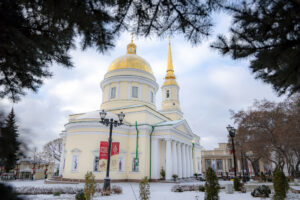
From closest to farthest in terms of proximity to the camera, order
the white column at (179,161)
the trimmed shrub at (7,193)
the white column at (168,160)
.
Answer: the trimmed shrub at (7,193)
the white column at (168,160)
the white column at (179,161)

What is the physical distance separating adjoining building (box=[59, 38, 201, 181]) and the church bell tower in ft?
18.4

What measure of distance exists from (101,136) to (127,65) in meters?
13.1

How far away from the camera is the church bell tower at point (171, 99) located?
38.1m

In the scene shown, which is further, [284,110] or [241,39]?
[284,110]

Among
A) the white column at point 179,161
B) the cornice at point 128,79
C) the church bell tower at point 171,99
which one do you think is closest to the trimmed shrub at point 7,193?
the white column at point 179,161

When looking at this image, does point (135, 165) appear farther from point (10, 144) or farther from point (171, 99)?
point (10, 144)

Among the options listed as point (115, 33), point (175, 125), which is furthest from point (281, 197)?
point (175, 125)

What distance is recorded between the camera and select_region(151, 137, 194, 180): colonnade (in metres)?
24.7

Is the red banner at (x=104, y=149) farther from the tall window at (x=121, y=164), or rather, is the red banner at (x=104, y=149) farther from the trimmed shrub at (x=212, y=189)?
the trimmed shrub at (x=212, y=189)

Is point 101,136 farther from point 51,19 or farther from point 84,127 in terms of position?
point 51,19

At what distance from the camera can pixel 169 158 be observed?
24812 mm

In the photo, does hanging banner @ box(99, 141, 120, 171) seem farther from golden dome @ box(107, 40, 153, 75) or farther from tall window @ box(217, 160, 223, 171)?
tall window @ box(217, 160, 223, 171)

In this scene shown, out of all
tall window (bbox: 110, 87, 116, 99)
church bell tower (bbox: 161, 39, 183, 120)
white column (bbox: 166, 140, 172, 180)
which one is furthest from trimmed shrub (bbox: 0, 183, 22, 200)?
church bell tower (bbox: 161, 39, 183, 120)

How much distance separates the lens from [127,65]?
106 ft
